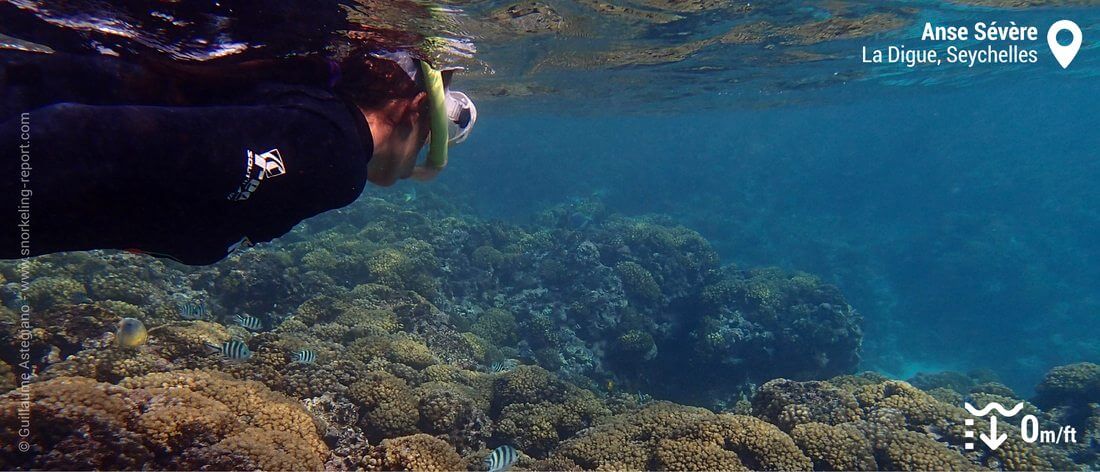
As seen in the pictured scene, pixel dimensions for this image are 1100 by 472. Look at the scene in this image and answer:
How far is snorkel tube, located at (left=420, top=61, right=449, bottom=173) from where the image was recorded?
276cm

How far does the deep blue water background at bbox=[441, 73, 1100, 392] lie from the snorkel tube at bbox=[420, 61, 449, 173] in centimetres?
2939

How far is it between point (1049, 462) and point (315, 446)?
952cm

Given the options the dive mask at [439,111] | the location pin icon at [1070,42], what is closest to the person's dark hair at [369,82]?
the dive mask at [439,111]

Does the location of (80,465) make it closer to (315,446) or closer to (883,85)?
(315,446)

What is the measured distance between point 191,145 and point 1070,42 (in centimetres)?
3218

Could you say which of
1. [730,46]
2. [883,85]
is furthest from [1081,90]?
[730,46]

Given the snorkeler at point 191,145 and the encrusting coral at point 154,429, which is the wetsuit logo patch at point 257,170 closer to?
the snorkeler at point 191,145

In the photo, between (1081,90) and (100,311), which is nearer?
(100,311)

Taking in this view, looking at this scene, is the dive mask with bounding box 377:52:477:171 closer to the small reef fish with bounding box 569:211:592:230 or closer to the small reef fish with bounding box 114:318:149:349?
the small reef fish with bounding box 114:318:149:349

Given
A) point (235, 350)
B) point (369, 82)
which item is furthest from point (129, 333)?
point (369, 82)

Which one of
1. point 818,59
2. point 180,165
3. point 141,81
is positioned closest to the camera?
point 180,165

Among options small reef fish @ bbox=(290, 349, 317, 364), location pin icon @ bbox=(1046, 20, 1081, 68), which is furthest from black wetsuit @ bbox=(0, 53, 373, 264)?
location pin icon @ bbox=(1046, 20, 1081, 68)

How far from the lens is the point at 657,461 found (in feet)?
18.4

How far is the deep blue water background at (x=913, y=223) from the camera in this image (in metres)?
28.2
